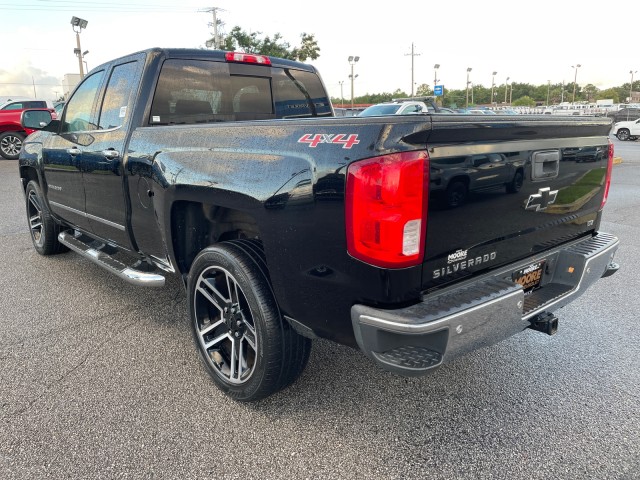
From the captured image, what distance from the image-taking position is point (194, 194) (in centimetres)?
274

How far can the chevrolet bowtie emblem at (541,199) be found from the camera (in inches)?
97.5

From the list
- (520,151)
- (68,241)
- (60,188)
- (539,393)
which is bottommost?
(539,393)

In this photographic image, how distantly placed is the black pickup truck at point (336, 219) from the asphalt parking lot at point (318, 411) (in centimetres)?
29

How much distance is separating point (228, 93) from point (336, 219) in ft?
7.28

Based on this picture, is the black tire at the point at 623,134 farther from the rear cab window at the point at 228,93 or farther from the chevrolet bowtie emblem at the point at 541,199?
the chevrolet bowtie emblem at the point at 541,199

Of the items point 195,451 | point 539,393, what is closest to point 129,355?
point 195,451

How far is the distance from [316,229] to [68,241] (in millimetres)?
3322

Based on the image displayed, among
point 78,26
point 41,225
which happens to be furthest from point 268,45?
point 41,225

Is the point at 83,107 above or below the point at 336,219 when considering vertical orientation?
above

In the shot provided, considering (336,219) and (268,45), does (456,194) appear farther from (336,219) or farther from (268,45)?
(268,45)

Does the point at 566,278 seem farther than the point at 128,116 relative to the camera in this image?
No

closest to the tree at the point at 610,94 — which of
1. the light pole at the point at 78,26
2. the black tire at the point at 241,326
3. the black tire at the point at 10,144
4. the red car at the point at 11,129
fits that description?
the light pole at the point at 78,26

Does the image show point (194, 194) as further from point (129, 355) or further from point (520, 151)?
point (520, 151)

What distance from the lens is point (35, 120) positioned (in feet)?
15.3
